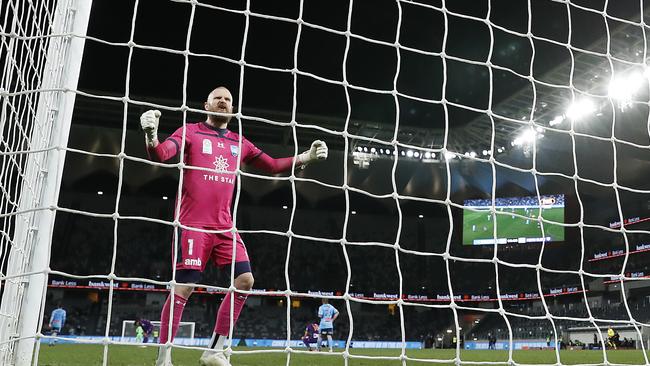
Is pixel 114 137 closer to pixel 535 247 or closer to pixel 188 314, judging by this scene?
pixel 188 314

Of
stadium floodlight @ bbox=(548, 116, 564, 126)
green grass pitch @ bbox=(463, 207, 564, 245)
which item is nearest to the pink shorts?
stadium floodlight @ bbox=(548, 116, 564, 126)

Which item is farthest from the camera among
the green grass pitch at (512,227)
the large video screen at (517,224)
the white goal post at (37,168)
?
the green grass pitch at (512,227)

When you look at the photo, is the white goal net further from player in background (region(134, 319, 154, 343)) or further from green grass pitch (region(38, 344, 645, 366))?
green grass pitch (region(38, 344, 645, 366))

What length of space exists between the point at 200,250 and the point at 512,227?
22.5 m

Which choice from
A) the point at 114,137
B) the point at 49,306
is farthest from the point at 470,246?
the point at 49,306

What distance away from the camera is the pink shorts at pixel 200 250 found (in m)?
3.47

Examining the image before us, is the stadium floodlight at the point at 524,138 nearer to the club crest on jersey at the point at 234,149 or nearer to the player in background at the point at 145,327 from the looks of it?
the player in background at the point at 145,327

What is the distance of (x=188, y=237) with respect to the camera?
3500 millimetres

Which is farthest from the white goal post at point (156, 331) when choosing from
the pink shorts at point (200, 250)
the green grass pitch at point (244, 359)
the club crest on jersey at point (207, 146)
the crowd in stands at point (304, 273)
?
the club crest on jersey at point (207, 146)

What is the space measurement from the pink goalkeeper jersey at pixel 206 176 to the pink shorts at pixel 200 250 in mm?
84

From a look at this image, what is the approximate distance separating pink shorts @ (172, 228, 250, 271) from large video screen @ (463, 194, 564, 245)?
1999 cm

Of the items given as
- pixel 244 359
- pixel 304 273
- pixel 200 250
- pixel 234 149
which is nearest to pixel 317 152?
pixel 234 149

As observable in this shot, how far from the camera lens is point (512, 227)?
24219 millimetres

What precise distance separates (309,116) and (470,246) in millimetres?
9280
